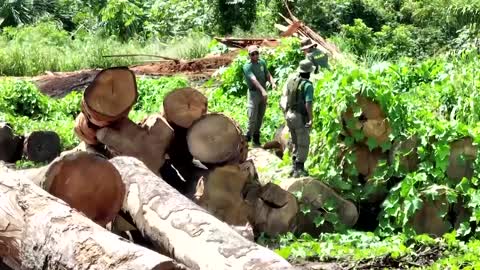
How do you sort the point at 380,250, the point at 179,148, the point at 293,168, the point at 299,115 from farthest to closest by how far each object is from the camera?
the point at 293,168
the point at 299,115
the point at 179,148
the point at 380,250

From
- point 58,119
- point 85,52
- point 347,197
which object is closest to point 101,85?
point 347,197

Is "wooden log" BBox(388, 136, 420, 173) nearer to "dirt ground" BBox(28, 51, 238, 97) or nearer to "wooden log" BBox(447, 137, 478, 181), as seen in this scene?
"wooden log" BBox(447, 137, 478, 181)

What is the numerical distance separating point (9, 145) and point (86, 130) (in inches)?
166

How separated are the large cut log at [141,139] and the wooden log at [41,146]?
13.8 ft

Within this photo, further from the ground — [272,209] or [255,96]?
[255,96]

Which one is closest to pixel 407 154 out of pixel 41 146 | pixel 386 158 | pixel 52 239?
pixel 386 158

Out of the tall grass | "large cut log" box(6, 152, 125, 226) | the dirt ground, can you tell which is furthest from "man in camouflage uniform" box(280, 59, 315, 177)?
the tall grass

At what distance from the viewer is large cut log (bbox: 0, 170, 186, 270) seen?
482 centimetres

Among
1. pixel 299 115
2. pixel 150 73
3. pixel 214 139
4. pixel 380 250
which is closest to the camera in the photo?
pixel 380 250

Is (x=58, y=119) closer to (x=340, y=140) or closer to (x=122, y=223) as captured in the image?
(x=340, y=140)

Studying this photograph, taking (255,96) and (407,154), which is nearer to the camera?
(407,154)

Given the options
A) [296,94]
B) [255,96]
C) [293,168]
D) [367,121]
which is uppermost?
[296,94]

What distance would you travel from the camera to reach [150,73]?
21484mm

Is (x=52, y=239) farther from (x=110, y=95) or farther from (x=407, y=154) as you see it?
(x=407, y=154)
